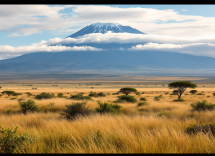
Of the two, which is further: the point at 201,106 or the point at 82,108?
the point at 201,106

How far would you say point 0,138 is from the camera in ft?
14.0

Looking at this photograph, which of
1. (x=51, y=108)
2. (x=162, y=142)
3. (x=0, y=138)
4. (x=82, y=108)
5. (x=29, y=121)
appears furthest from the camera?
(x=51, y=108)

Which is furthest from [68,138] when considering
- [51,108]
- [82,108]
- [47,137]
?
[51,108]

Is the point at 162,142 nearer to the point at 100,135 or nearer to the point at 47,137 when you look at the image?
the point at 100,135

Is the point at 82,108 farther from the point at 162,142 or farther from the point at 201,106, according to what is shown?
the point at 201,106

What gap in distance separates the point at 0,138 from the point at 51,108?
12734 mm
